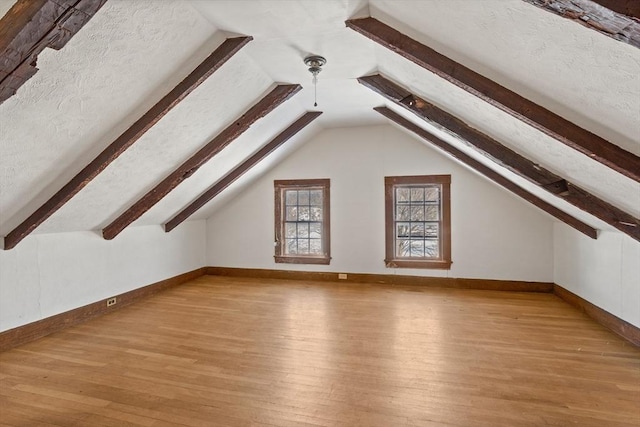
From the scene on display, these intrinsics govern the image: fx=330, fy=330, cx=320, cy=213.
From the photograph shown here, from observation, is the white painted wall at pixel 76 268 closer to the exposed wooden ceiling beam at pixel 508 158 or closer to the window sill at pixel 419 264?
the window sill at pixel 419 264

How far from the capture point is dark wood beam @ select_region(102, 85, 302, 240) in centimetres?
355

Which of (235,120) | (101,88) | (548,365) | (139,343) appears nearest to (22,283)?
(139,343)

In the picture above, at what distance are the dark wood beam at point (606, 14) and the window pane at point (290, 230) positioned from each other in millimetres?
5254

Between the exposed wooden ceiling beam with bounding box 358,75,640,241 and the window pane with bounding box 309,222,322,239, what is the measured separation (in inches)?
124

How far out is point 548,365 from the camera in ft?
9.19

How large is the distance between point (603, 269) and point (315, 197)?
4.14 metres

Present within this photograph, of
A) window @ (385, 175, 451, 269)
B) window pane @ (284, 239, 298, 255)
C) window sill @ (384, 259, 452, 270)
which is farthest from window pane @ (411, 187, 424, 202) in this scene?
window pane @ (284, 239, 298, 255)

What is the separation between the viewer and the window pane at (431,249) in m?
5.51

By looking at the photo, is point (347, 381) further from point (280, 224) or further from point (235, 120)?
point (280, 224)

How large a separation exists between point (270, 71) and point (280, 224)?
3355mm

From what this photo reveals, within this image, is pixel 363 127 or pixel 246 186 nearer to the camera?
pixel 363 127

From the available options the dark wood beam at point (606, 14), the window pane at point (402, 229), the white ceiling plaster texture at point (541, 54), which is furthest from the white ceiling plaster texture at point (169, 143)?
the window pane at point (402, 229)

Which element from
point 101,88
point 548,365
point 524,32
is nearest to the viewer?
point 524,32

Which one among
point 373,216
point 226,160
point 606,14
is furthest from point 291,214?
point 606,14
